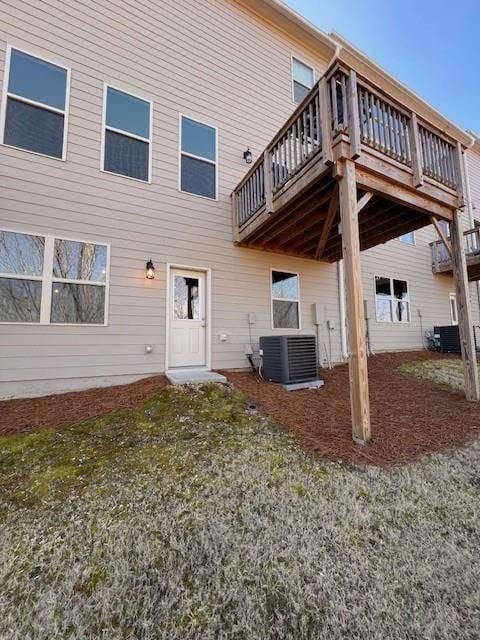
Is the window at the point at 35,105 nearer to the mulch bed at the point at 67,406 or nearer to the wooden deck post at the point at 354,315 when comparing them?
the mulch bed at the point at 67,406

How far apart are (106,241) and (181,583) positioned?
4830 mm

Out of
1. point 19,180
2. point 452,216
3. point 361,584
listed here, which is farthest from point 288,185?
point 361,584

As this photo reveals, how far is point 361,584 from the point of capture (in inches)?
58.9

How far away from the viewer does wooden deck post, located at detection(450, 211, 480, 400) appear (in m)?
4.48

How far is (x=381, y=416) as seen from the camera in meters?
3.87

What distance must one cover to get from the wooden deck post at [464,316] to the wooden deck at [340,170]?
1.49ft

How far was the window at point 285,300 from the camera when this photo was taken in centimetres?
675

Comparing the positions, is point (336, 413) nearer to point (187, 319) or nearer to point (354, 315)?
point (354, 315)

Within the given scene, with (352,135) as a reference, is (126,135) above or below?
above

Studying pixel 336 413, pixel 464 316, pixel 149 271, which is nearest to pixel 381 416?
pixel 336 413

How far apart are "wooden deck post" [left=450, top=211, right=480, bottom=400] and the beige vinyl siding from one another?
3.00m

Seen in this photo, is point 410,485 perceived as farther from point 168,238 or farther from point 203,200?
point 203,200

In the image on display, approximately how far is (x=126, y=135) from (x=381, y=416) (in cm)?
635

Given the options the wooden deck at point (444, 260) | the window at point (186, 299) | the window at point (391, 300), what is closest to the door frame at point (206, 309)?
the window at point (186, 299)
